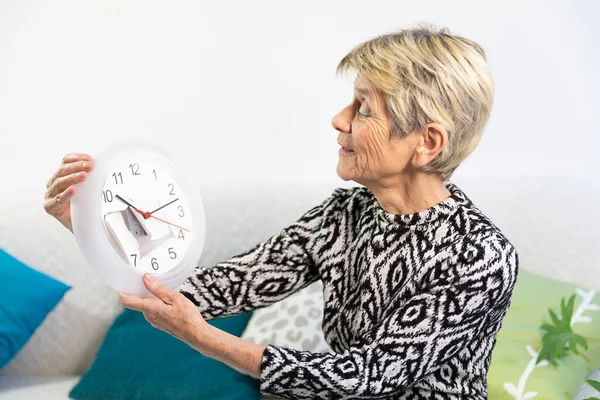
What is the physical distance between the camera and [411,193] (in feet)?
4.94

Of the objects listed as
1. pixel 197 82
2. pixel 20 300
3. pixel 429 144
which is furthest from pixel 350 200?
pixel 197 82

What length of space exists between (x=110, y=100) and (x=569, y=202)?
1.52 m

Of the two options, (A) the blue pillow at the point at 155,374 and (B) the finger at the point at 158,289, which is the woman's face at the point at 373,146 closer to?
(B) the finger at the point at 158,289

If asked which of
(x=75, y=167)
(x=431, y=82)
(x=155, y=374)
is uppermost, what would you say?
(x=431, y=82)

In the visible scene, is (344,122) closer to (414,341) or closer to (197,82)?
(414,341)

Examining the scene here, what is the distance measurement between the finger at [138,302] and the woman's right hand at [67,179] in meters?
0.19

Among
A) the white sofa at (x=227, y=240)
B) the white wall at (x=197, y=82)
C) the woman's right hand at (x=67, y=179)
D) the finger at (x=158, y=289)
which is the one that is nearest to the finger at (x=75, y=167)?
the woman's right hand at (x=67, y=179)

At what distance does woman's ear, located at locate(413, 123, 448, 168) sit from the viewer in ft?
4.66

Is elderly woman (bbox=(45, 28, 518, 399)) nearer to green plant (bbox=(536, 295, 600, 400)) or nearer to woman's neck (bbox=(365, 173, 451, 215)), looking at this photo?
woman's neck (bbox=(365, 173, 451, 215))

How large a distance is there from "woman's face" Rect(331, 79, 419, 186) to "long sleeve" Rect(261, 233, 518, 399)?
0.20 meters

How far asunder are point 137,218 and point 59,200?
0.45 feet

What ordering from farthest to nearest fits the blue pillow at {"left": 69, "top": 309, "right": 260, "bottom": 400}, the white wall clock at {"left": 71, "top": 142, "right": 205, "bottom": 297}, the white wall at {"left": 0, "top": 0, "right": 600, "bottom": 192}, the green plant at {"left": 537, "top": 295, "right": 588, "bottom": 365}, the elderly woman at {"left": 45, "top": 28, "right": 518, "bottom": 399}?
the white wall at {"left": 0, "top": 0, "right": 600, "bottom": 192} < the blue pillow at {"left": 69, "top": 309, "right": 260, "bottom": 400} < the green plant at {"left": 537, "top": 295, "right": 588, "bottom": 365} < the elderly woman at {"left": 45, "top": 28, "right": 518, "bottom": 399} < the white wall clock at {"left": 71, "top": 142, "right": 205, "bottom": 297}

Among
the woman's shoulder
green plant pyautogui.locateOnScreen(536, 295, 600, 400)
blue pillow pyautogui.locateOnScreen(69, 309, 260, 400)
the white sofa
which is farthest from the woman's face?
the white sofa

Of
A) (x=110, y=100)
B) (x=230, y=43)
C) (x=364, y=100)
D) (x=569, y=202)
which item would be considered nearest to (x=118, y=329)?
(x=110, y=100)
